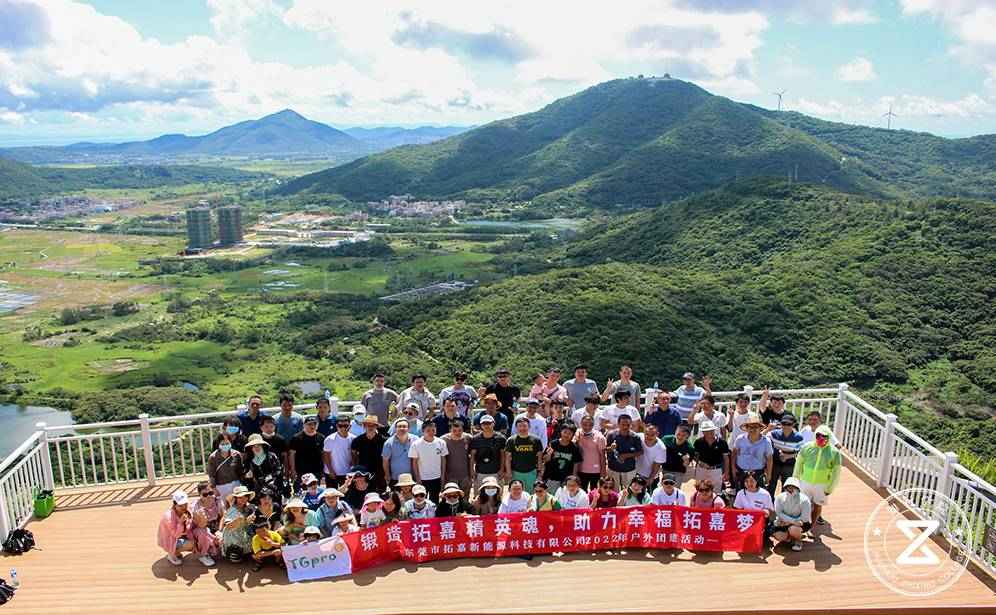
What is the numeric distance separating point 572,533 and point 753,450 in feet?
6.93

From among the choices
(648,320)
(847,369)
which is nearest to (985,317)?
(847,369)

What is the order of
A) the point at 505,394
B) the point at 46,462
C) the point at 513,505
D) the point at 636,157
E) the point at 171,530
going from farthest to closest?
1. the point at 636,157
2. the point at 505,394
3. the point at 46,462
4. the point at 513,505
5. the point at 171,530

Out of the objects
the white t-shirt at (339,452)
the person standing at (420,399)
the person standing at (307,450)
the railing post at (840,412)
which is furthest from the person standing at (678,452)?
the person standing at (307,450)

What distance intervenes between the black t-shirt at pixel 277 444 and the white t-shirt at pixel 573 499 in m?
3.02

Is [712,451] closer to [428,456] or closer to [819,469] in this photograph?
[819,469]

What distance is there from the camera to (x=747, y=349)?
110 ft

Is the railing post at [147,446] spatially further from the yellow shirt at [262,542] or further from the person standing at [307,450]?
the yellow shirt at [262,542]

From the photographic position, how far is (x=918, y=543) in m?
6.89

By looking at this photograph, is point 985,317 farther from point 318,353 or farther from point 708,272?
point 318,353

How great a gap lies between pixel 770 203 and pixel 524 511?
5243 cm

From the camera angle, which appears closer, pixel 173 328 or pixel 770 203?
pixel 770 203

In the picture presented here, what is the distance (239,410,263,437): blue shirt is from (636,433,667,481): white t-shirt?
417cm

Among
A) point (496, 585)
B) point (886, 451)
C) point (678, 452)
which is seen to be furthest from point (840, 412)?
point (496, 585)

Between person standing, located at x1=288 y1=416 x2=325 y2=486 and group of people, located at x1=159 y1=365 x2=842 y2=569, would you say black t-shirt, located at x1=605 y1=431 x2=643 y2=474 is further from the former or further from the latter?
person standing, located at x1=288 y1=416 x2=325 y2=486
